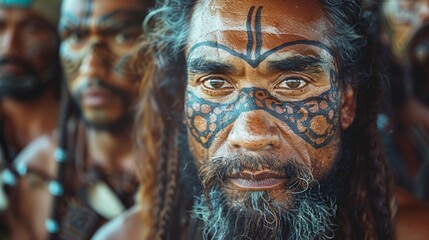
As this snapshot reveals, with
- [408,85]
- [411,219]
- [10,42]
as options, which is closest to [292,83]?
[411,219]

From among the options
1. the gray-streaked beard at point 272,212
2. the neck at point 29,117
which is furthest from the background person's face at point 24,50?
the gray-streaked beard at point 272,212

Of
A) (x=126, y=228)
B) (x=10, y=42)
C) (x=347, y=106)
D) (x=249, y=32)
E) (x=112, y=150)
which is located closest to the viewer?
(x=249, y=32)

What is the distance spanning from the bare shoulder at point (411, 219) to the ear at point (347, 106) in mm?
521

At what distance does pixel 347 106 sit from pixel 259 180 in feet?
1.49

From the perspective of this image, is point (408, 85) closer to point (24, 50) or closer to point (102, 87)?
point (102, 87)

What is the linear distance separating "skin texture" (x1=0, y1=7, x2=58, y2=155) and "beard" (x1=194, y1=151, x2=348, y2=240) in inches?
98.3

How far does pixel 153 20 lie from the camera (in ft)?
9.30

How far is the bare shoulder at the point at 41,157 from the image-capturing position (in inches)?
169

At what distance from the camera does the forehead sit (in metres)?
3.88

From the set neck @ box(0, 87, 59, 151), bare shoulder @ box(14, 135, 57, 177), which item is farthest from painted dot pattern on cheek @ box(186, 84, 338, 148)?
neck @ box(0, 87, 59, 151)

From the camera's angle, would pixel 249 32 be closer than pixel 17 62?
Yes

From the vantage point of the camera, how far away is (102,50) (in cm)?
387

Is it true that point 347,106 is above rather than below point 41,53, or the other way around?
above

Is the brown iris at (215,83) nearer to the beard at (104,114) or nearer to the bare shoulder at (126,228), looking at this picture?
the bare shoulder at (126,228)
